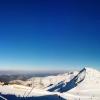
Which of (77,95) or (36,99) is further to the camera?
(77,95)

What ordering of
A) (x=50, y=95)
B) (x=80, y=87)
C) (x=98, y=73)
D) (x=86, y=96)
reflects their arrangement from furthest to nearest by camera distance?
(x=98, y=73) → (x=80, y=87) → (x=86, y=96) → (x=50, y=95)

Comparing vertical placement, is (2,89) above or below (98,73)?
below

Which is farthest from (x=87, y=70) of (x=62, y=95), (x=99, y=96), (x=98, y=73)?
(x=62, y=95)

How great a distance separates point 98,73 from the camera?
60875 millimetres

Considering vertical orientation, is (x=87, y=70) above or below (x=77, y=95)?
above

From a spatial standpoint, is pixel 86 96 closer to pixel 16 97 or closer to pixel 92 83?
pixel 92 83

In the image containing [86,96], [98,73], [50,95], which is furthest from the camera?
[98,73]

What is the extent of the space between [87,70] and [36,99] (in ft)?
75.0

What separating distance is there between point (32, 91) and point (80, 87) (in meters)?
12.1

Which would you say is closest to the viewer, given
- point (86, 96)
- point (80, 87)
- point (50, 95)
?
point (50, 95)

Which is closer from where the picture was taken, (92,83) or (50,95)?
(50,95)

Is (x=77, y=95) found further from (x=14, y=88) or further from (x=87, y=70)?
(x=87, y=70)

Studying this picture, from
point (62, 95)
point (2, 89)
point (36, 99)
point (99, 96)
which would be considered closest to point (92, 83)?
point (99, 96)

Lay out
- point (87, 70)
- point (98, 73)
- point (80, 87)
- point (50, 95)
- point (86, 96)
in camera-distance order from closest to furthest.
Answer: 1. point (50, 95)
2. point (86, 96)
3. point (80, 87)
4. point (98, 73)
5. point (87, 70)
